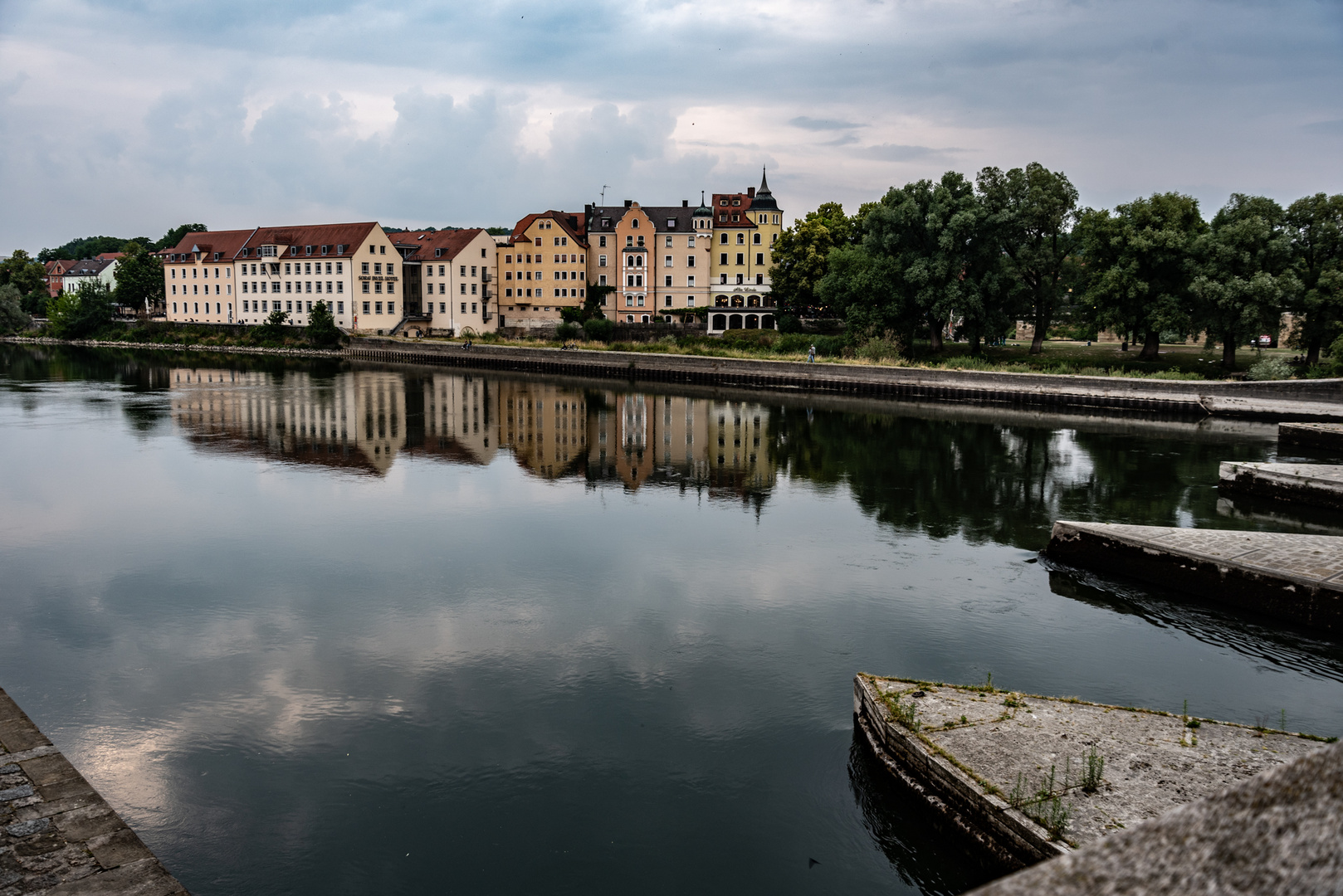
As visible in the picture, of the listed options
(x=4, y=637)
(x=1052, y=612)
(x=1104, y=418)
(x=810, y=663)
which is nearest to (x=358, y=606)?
(x=4, y=637)

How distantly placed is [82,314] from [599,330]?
55286mm

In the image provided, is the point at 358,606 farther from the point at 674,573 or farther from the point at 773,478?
the point at 773,478

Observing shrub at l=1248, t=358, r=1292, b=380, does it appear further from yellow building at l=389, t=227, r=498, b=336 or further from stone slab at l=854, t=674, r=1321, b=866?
yellow building at l=389, t=227, r=498, b=336

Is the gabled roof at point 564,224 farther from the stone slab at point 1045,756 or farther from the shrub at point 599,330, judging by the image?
the stone slab at point 1045,756

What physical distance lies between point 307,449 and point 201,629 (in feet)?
59.6

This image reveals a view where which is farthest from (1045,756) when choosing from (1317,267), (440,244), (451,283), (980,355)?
(440,244)

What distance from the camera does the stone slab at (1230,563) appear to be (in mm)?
13492

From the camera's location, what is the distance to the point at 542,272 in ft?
302

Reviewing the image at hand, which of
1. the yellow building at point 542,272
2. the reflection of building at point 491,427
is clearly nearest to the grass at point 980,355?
the reflection of building at point 491,427

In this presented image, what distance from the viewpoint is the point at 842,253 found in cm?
6341

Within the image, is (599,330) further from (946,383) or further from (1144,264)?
(1144,264)

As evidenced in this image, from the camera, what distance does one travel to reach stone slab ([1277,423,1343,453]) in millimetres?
31172

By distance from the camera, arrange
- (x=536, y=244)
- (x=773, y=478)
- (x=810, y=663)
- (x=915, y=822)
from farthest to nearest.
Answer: (x=536, y=244), (x=773, y=478), (x=810, y=663), (x=915, y=822)

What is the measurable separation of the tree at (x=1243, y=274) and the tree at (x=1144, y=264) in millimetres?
1111
